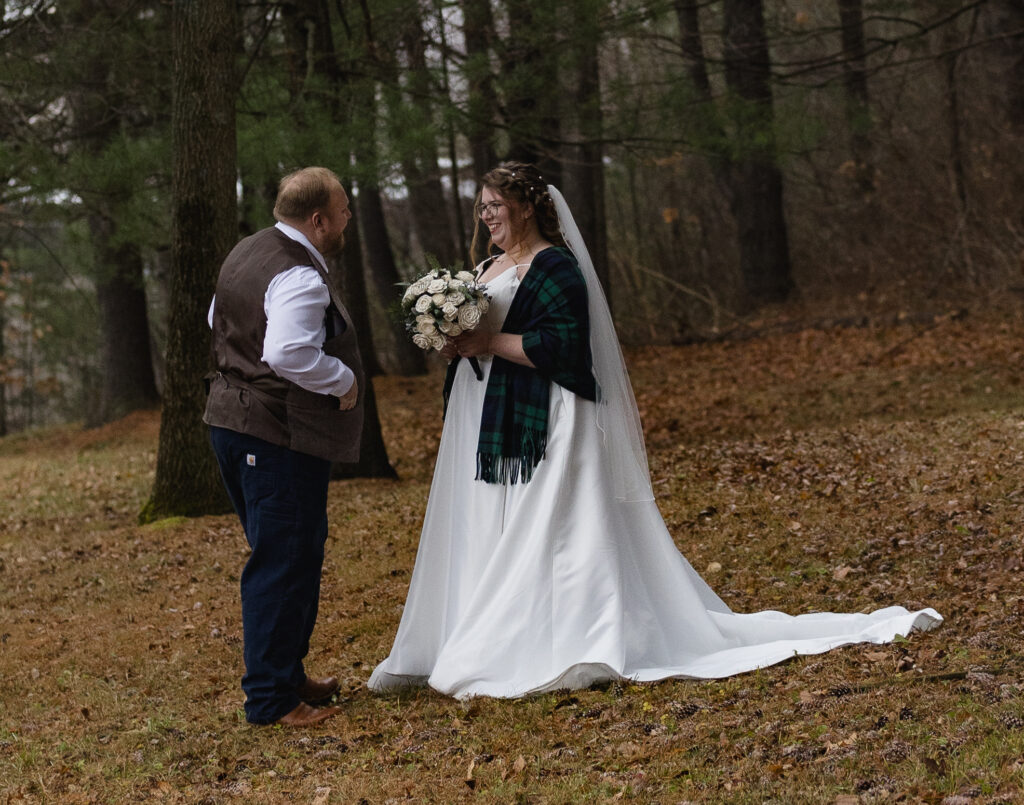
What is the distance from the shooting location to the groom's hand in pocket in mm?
4496

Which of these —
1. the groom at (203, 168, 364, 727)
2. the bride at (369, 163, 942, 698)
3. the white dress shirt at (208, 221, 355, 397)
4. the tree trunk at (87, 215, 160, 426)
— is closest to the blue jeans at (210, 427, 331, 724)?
the groom at (203, 168, 364, 727)

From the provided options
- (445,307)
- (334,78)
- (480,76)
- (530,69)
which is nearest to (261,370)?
(445,307)

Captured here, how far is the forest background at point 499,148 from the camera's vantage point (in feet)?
31.7

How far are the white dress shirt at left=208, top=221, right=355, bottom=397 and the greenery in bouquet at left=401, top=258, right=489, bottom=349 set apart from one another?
52 cm

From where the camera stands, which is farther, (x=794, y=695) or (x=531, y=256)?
(x=531, y=256)

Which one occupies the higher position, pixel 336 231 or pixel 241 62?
pixel 241 62

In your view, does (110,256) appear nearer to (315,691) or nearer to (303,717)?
(315,691)

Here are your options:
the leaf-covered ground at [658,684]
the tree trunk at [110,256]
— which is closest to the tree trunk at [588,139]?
the leaf-covered ground at [658,684]

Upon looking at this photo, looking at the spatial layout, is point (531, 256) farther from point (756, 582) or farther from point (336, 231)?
point (756, 582)

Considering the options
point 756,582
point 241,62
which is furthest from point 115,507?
point 756,582

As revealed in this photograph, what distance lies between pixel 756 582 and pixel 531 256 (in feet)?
8.66

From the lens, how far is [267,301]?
4.35 metres

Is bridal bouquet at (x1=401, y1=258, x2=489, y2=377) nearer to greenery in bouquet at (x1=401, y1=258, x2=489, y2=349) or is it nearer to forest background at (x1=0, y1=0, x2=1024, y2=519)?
greenery in bouquet at (x1=401, y1=258, x2=489, y2=349)

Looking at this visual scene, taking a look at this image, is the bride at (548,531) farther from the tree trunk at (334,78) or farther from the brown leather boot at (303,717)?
the tree trunk at (334,78)
